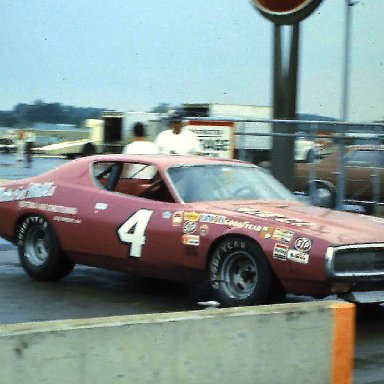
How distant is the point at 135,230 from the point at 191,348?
13.5 ft

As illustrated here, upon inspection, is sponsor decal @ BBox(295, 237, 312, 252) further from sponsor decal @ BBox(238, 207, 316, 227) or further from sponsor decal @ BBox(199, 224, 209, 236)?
sponsor decal @ BBox(199, 224, 209, 236)

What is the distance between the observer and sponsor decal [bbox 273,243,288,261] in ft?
24.6

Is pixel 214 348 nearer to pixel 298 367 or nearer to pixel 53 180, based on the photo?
pixel 298 367

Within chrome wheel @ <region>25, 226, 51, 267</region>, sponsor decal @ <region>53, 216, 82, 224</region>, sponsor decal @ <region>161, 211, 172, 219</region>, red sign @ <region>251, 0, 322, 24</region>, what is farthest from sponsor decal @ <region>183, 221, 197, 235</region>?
red sign @ <region>251, 0, 322, 24</region>

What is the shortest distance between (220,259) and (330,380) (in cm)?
313

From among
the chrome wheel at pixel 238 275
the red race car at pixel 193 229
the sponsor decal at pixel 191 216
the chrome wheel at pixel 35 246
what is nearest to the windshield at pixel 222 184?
the red race car at pixel 193 229

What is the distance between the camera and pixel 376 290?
761 centimetres

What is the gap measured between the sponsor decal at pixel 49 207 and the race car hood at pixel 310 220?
1.47 meters

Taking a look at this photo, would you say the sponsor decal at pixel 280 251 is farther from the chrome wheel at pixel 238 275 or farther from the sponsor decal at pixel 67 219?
the sponsor decal at pixel 67 219

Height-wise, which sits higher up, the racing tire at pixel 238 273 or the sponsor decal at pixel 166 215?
the sponsor decal at pixel 166 215

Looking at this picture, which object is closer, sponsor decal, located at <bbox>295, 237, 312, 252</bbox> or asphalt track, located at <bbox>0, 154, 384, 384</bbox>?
sponsor decal, located at <bbox>295, 237, 312, 252</bbox>

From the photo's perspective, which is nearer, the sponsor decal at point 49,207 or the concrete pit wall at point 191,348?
the concrete pit wall at point 191,348

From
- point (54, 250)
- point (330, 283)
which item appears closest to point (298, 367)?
point (330, 283)

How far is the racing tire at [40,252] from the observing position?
9.40m
